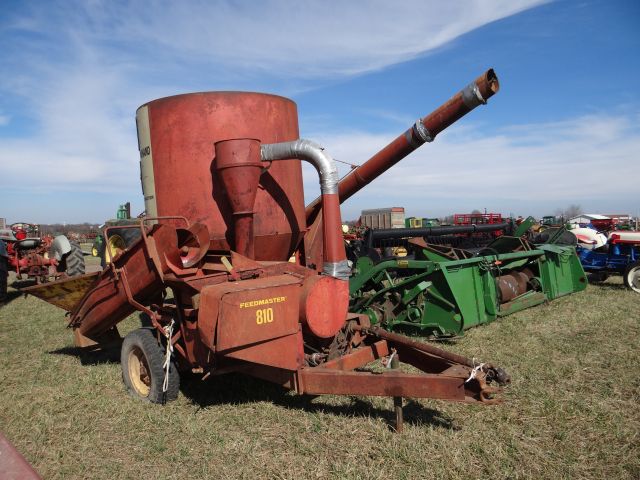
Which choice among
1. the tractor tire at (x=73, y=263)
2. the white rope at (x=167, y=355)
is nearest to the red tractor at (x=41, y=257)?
the tractor tire at (x=73, y=263)

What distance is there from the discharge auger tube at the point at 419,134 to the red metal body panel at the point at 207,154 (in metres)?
1.13

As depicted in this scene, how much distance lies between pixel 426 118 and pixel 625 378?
2857 millimetres

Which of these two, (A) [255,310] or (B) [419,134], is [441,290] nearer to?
(B) [419,134]

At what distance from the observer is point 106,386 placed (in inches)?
185

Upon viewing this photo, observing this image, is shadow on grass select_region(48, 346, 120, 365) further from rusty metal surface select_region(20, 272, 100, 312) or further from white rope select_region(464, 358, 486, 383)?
white rope select_region(464, 358, 486, 383)

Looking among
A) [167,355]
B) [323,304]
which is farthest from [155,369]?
[323,304]

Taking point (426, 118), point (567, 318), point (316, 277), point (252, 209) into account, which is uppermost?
point (426, 118)

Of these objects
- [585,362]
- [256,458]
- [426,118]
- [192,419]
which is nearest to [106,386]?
[192,419]

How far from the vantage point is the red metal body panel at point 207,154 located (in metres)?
4.25

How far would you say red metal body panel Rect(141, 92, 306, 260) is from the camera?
13.9ft

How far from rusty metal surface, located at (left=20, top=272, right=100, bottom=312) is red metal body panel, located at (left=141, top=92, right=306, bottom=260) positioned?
4.25 ft

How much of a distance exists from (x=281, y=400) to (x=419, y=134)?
2780mm

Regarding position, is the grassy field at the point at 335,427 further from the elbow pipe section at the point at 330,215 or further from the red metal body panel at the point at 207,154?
the red metal body panel at the point at 207,154

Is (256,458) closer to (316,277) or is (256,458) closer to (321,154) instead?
(316,277)
